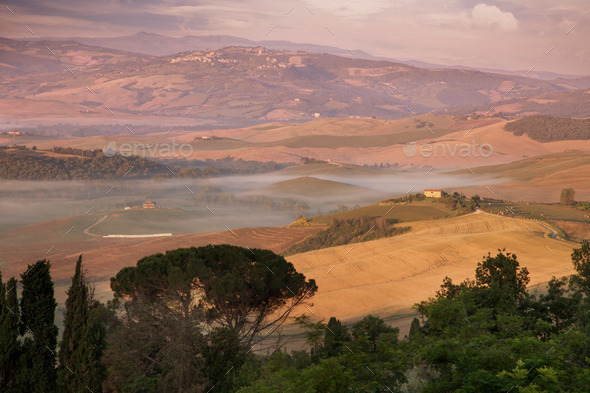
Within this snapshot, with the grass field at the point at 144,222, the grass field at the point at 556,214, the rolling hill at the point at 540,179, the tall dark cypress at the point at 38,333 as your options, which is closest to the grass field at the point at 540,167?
the rolling hill at the point at 540,179

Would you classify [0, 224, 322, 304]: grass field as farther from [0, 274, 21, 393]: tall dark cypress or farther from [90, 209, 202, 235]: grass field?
→ [0, 274, 21, 393]: tall dark cypress

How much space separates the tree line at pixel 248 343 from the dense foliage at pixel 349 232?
182 feet

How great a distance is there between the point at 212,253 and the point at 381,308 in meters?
23.1

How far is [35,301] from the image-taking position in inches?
937

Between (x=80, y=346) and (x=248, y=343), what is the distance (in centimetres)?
824

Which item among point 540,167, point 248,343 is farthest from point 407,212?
point 540,167

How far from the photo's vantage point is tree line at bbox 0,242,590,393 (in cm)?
1570

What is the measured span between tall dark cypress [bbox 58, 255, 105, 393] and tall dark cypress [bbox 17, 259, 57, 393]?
0.92 meters

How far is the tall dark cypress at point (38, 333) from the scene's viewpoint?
22.5 m

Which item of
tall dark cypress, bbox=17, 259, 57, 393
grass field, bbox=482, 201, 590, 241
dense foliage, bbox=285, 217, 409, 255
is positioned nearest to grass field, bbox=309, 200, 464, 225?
dense foliage, bbox=285, 217, 409, 255

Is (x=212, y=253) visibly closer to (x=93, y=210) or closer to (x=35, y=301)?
(x=35, y=301)

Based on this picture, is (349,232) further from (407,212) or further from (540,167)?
(540,167)

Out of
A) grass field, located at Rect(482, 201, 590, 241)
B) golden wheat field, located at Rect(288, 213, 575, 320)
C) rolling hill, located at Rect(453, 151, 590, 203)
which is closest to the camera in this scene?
golden wheat field, located at Rect(288, 213, 575, 320)

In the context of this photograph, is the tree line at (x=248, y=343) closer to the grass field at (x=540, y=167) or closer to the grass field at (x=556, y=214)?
the grass field at (x=556, y=214)
